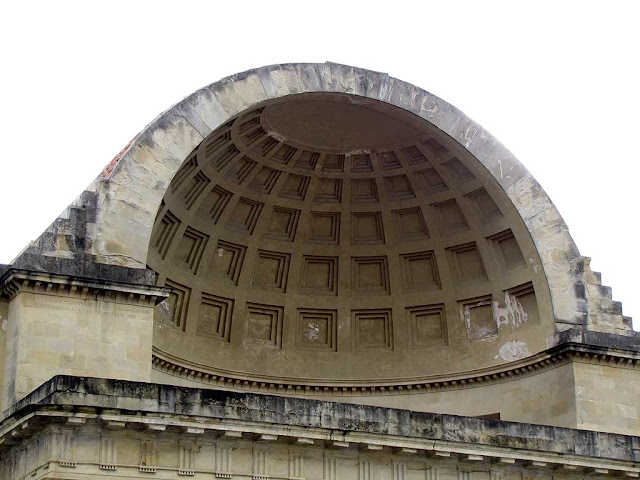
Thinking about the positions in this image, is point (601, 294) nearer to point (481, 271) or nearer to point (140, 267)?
point (481, 271)

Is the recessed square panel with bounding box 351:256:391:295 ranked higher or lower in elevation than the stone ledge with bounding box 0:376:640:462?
higher

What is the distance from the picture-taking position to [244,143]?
32688mm

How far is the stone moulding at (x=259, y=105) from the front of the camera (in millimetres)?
27578

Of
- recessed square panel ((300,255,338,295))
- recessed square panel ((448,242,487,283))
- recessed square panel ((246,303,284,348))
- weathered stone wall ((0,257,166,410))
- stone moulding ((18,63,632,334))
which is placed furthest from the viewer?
recessed square panel ((300,255,338,295))

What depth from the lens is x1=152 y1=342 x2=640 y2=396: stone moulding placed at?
31.2 meters

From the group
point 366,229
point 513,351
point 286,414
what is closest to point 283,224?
point 366,229

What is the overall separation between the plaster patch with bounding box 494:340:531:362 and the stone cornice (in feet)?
34.5

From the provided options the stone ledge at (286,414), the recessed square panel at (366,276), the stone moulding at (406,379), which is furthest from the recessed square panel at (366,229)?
the stone ledge at (286,414)

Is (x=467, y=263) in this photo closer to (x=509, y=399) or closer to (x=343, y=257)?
(x=343, y=257)

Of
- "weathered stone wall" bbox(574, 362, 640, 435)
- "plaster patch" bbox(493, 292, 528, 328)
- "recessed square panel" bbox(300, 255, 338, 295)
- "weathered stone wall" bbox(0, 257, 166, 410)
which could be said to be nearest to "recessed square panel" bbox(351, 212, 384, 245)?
"recessed square panel" bbox(300, 255, 338, 295)

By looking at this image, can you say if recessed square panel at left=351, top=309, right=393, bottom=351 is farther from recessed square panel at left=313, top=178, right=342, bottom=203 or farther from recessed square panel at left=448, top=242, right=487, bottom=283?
recessed square panel at left=313, top=178, right=342, bottom=203

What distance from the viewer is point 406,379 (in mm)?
34281

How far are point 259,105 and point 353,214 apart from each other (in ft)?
18.9

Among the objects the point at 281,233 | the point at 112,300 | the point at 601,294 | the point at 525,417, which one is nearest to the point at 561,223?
the point at 601,294
